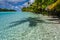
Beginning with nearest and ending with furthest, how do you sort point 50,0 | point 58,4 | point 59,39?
1. point 59,39
2. point 58,4
3. point 50,0

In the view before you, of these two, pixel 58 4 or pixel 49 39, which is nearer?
pixel 49 39

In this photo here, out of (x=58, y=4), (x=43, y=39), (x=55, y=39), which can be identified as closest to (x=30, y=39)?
(x=43, y=39)

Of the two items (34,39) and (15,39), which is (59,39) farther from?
(15,39)

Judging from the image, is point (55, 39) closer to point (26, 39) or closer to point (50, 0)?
point (26, 39)

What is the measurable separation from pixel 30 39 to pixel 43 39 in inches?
23.7

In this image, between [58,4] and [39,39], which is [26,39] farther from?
[58,4]

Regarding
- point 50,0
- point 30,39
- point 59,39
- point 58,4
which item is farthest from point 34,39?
point 50,0

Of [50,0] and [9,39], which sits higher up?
[50,0]

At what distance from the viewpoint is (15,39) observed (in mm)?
6266

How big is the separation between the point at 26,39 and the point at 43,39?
2.57ft

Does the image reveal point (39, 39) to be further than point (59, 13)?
No

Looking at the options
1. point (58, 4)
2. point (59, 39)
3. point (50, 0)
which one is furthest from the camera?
point (50, 0)

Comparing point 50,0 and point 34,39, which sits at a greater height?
point 50,0

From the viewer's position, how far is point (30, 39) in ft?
20.6
